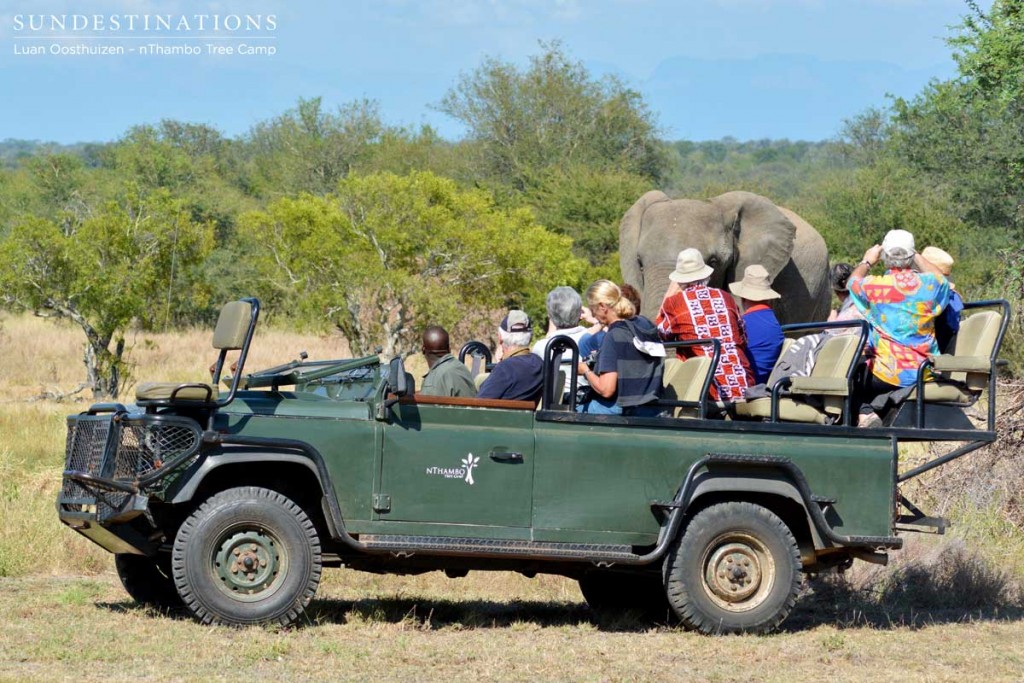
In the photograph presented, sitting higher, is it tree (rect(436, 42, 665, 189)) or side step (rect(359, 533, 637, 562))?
tree (rect(436, 42, 665, 189))

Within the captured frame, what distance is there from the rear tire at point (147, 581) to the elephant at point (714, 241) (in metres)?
11.6

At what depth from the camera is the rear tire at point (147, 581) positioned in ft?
28.7

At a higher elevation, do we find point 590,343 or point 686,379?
point 590,343

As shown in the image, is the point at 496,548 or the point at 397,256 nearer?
the point at 496,548

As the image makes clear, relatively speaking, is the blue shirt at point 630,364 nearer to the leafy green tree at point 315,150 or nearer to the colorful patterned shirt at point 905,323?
the colorful patterned shirt at point 905,323

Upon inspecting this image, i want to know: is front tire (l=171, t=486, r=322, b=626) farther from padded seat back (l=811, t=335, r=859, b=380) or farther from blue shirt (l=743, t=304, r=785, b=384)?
padded seat back (l=811, t=335, r=859, b=380)

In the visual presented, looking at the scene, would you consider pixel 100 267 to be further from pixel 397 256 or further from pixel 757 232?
pixel 757 232

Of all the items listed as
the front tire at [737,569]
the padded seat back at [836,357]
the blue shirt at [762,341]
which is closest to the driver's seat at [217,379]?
the front tire at [737,569]

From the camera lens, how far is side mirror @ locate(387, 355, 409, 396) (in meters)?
7.68

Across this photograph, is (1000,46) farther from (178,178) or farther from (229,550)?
(178,178)

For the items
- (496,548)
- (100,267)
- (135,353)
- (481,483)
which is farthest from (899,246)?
(135,353)

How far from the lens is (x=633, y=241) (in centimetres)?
2177

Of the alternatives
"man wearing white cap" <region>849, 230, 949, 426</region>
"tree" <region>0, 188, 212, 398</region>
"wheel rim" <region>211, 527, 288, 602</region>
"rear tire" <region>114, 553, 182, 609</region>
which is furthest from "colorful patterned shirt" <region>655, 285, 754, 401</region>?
"tree" <region>0, 188, 212, 398</region>

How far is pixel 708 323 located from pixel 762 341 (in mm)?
447
